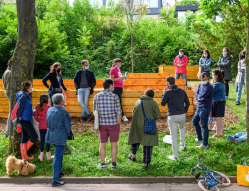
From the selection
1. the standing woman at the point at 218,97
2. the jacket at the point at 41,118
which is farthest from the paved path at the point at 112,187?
the standing woman at the point at 218,97

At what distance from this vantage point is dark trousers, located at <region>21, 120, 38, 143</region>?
5.74 metres

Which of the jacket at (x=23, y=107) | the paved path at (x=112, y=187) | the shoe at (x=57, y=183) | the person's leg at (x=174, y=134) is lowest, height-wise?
the paved path at (x=112, y=187)

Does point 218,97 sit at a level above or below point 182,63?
below

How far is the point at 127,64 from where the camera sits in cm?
1970

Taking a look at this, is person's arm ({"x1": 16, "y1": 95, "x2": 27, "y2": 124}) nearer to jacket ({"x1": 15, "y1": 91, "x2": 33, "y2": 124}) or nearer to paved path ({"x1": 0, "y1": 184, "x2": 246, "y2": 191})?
jacket ({"x1": 15, "y1": 91, "x2": 33, "y2": 124})

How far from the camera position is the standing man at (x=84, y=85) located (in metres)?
8.51

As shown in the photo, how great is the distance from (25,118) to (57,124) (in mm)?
1079

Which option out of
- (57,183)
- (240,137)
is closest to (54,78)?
(57,183)

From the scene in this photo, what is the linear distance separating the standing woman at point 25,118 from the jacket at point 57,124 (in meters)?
0.91

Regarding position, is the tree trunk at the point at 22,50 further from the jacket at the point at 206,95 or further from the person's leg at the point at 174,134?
the jacket at the point at 206,95

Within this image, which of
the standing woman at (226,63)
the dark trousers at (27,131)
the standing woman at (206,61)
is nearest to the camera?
the dark trousers at (27,131)

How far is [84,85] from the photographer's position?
860 cm

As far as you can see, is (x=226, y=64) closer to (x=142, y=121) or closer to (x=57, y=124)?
(x=142, y=121)

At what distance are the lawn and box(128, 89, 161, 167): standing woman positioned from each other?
37 cm
